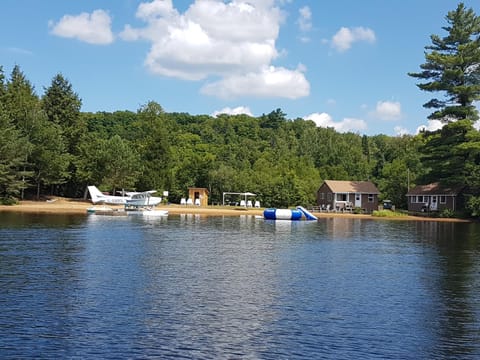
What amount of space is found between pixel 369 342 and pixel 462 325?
11.3 ft

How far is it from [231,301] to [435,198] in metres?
63.5

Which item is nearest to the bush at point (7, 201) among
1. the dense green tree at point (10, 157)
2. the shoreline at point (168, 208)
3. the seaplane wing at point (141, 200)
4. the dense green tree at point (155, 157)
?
the dense green tree at point (10, 157)

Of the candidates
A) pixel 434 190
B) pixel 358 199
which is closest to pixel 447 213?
pixel 434 190

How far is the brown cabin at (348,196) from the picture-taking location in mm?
79125

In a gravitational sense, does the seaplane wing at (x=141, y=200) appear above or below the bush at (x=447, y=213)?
above

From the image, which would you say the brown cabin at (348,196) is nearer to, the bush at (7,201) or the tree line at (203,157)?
the tree line at (203,157)

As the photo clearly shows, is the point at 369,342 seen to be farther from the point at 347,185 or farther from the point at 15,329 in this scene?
the point at 347,185

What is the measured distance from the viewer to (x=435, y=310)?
1602 centimetres

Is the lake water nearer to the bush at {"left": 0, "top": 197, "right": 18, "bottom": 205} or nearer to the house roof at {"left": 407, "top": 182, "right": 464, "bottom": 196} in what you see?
the bush at {"left": 0, "top": 197, "right": 18, "bottom": 205}

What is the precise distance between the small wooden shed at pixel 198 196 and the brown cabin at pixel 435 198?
29.6m

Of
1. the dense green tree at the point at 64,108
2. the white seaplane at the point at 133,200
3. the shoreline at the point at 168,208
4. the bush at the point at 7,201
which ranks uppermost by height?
the dense green tree at the point at 64,108

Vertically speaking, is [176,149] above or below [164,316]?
above

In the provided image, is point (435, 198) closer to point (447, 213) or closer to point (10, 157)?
point (447, 213)

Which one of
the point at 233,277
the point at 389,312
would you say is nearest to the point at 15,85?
the point at 233,277
